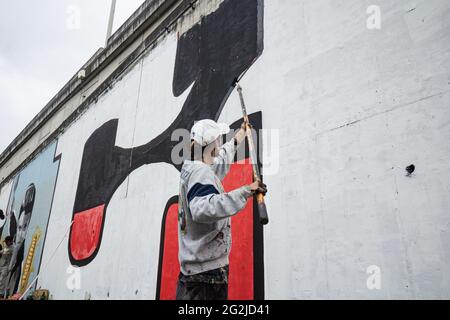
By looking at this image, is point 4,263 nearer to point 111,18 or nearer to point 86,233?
point 86,233

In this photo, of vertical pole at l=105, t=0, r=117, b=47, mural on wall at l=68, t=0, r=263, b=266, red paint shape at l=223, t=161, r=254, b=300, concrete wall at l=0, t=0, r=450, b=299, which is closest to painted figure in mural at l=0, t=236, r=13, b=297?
mural on wall at l=68, t=0, r=263, b=266

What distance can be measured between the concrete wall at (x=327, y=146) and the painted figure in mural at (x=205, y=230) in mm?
1033

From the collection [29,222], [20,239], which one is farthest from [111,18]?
[20,239]

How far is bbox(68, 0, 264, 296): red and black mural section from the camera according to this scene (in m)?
4.19

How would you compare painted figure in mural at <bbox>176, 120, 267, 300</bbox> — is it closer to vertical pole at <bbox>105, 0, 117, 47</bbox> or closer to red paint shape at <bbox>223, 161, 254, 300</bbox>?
red paint shape at <bbox>223, 161, 254, 300</bbox>

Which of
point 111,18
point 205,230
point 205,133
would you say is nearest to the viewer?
point 205,230

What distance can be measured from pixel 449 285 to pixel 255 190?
1363mm

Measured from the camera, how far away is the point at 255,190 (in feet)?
6.28

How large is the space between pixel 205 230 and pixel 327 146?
1.44 meters

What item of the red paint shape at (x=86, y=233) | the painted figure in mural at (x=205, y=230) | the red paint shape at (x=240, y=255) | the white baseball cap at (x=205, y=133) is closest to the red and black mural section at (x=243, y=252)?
the red paint shape at (x=240, y=255)

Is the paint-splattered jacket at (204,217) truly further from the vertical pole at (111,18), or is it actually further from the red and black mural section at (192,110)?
the vertical pole at (111,18)

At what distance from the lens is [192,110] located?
15.8 ft

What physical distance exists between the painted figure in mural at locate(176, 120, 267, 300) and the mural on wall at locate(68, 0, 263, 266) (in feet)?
7.41

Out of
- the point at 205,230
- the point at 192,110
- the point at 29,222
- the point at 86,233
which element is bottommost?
the point at 205,230
